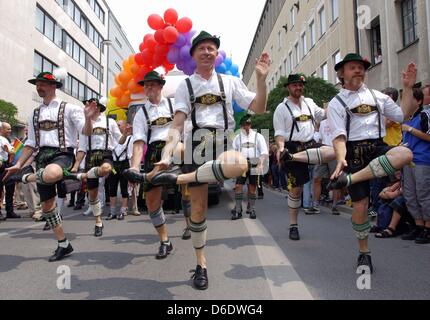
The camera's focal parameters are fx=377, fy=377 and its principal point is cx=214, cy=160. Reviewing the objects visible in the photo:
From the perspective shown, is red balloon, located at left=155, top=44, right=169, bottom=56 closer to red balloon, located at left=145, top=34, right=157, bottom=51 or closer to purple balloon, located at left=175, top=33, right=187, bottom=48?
red balloon, located at left=145, top=34, right=157, bottom=51

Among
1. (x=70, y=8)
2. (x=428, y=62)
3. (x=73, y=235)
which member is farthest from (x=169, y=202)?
(x=70, y=8)

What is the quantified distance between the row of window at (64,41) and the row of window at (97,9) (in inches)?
199

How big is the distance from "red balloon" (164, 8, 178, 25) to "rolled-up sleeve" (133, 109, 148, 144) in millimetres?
5268

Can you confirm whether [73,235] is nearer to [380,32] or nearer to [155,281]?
[155,281]

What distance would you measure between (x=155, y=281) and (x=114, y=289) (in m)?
0.38

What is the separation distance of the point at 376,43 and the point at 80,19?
27.2 meters

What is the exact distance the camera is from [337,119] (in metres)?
3.66

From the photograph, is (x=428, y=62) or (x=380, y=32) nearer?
(x=428, y=62)

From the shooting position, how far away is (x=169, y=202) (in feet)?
29.7

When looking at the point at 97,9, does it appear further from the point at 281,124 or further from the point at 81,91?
the point at 281,124

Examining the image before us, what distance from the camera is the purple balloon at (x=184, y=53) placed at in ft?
28.3

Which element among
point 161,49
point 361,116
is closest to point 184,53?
point 161,49
